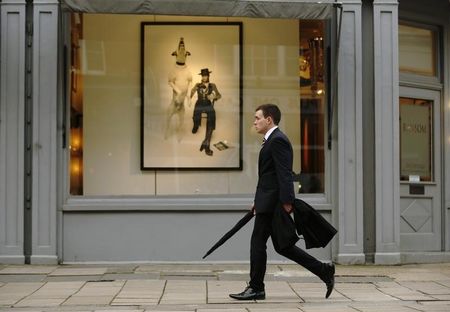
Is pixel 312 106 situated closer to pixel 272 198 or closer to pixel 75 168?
pixel 75 168

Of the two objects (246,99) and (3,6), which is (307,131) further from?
(3,6)

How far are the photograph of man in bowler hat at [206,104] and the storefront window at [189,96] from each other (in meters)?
0.03

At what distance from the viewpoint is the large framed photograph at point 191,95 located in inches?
442

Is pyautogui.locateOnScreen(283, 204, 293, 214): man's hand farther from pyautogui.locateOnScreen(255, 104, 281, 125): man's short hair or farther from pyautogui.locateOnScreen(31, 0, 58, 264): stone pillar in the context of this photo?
pyautogui.locateOnScreen(31, 0, 58, 264): stone pillar

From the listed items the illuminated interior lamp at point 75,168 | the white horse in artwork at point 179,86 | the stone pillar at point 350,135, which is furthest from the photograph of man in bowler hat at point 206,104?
the stone pillar at point 350,135

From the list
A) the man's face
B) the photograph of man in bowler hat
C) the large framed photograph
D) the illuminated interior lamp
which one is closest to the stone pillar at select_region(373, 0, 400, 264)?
the large framed photograph

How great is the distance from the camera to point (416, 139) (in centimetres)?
1146

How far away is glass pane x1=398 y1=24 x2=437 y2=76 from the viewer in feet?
37.7

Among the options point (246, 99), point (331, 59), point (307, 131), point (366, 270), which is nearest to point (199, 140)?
point (246, 99)

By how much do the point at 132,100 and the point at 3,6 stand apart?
2.29 metres

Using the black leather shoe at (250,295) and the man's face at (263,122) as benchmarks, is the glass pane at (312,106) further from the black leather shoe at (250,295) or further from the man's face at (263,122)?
the black leather shoe at (250,295)

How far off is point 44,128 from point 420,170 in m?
5.57

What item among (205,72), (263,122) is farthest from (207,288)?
(205,72)

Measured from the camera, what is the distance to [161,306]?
7.23 m
